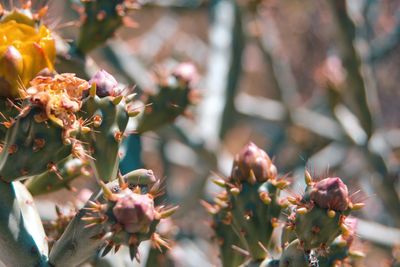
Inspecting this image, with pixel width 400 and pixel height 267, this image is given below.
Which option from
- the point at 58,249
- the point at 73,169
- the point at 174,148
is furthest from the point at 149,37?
the point at 58,249

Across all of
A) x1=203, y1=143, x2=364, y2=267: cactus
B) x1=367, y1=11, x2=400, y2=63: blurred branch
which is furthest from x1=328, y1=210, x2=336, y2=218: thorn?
x1=367, y1=11, x2=400, y2=63: blurred branch

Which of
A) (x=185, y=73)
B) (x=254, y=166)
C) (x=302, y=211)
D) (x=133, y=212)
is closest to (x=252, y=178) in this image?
(x=254, y=166)

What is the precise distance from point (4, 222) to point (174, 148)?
12.1 feet

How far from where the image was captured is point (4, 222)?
1.60 meters

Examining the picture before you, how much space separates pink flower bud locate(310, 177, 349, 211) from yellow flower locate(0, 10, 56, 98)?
2.37 feet

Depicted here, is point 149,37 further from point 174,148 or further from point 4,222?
point 4,222

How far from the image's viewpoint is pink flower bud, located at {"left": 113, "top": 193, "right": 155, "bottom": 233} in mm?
1427

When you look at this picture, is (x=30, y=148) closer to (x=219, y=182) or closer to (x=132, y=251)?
(x=132, y=251)

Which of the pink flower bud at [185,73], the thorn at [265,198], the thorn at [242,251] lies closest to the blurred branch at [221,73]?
the pink flower bud at [185,73]

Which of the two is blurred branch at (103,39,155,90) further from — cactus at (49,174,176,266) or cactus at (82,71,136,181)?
cactus at (49,174,176,266)

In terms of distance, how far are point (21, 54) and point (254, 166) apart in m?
0.67

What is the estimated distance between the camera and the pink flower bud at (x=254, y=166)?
1859 mm

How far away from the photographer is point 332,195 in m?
1.61

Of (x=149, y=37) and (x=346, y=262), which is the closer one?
(x=346, y=262)
